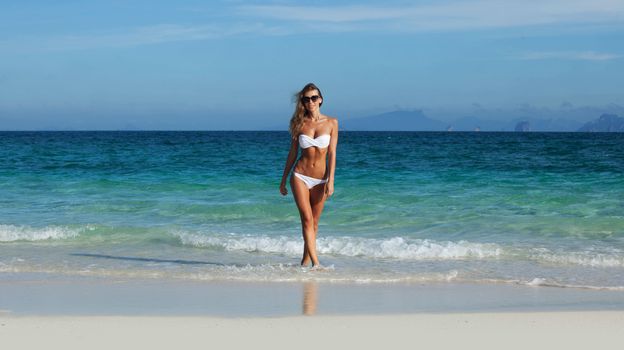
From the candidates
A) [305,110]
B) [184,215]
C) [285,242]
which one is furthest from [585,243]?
[184,215]

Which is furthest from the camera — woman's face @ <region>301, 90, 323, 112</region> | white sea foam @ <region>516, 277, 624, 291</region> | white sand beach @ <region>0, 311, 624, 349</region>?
woman's face @ <region>301, 90, 323, 112</region>

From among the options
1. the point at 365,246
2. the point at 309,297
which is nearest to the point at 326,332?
the point at 309,297

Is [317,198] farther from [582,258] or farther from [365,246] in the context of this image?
[582,258]

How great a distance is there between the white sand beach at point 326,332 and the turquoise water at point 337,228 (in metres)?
1.99

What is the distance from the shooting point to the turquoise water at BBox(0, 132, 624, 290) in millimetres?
8242

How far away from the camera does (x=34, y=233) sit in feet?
35.5

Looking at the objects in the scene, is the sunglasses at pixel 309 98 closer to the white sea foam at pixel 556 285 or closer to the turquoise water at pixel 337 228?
the turquoise water at pixel 337 228

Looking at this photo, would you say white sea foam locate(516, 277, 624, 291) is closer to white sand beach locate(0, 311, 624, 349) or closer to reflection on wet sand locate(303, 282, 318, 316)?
white sand beach locate(0, 311, 624, 349)

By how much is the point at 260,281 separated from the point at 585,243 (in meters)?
4.92

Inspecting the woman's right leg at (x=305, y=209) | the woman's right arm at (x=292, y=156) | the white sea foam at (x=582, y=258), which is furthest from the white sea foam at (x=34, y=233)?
the white sea foam at (x=582, y=258)

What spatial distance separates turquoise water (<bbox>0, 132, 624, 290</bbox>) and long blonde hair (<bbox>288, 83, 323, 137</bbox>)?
1.41m

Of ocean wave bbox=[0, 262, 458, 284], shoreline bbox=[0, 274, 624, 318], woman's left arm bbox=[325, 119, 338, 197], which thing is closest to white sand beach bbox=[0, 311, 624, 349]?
shoreline bbox=[0, 274, 624, 318]

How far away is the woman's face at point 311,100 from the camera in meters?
7.53

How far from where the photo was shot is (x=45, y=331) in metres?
5.18
